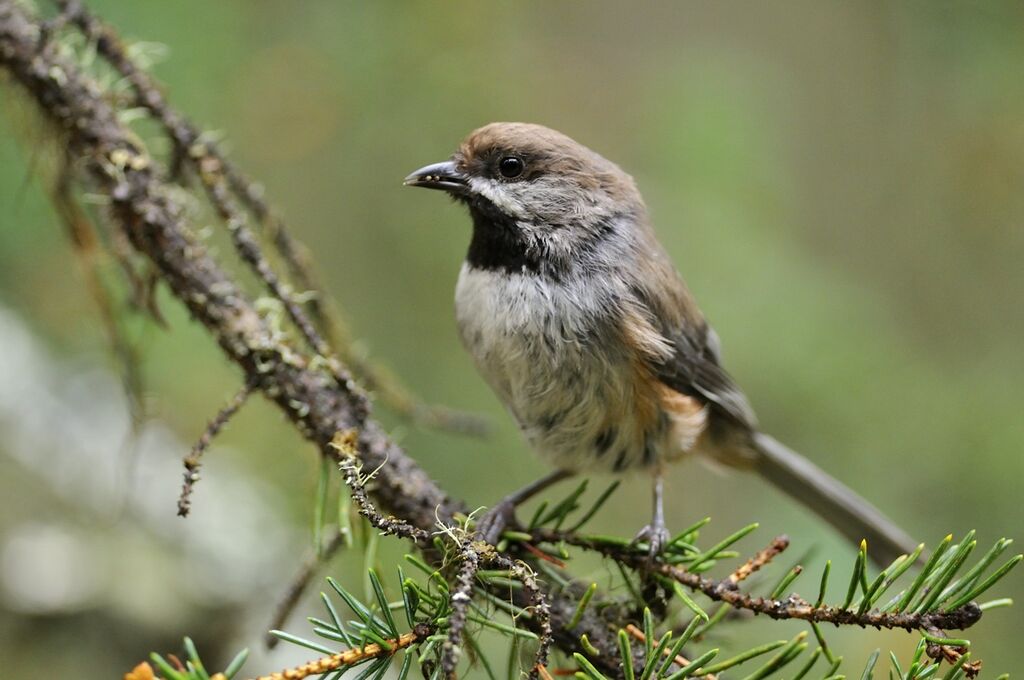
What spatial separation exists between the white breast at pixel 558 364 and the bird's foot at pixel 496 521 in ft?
1.06

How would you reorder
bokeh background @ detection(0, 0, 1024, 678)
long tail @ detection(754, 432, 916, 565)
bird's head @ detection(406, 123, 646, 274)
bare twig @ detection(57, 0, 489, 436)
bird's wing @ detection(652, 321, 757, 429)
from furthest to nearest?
bokeh background @ detection(0, 0, 1024, 678), long tail @ detection(754, 432, 916, 565), bird's wing @ detection(652, 321, 757, 429), bird's head @ detection(406, 123, 646, 274), bare twig @ detection(57, 0, 489, 436)

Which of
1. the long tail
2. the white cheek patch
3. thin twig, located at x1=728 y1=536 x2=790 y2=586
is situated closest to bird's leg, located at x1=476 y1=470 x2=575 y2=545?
thin twig, located at x1=728 y1=536 x2=790 y2=586

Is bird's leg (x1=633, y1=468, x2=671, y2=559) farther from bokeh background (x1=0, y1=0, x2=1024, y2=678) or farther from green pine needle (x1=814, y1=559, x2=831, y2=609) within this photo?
bokeh background (x1=0, y1=0, x2=1024, y2=678)

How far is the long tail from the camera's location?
3.24m

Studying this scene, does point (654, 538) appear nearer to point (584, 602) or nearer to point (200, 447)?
point (584, 602)

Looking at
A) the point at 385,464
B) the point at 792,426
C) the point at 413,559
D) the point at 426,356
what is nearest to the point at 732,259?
the point at 792,426

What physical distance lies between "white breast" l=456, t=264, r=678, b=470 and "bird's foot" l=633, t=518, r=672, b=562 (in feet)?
1.12

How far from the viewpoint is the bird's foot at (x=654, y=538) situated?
2032mm

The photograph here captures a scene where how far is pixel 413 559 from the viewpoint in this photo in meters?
1.58

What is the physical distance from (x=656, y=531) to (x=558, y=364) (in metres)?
0.57

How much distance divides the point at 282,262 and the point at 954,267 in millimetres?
4384

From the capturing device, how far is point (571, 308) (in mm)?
2645

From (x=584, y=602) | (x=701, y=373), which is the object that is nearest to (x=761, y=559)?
(x=584, y=602)

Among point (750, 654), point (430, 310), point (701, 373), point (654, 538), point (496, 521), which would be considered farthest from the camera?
point (430, 310)
